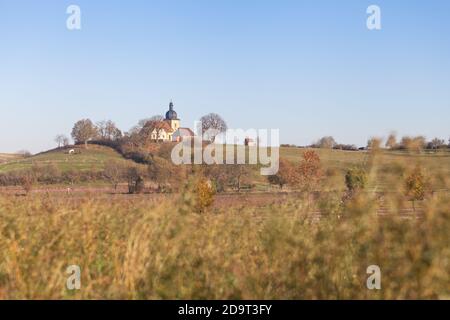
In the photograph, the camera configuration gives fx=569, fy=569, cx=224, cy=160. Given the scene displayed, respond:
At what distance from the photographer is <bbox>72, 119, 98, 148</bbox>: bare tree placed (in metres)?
95.9

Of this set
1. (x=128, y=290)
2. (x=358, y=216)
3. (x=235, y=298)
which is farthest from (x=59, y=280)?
(x=358, y=216)

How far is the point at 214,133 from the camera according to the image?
3214 inches

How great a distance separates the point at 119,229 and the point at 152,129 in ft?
251

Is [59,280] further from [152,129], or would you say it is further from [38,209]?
[152,129]

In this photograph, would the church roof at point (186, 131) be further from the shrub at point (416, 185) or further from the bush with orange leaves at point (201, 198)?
the shrub at point (416, 185)

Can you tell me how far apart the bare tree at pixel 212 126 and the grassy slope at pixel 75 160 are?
42.1ft

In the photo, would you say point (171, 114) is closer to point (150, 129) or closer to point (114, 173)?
point (150, 129)

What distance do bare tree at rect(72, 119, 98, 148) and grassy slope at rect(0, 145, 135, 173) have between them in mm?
2419

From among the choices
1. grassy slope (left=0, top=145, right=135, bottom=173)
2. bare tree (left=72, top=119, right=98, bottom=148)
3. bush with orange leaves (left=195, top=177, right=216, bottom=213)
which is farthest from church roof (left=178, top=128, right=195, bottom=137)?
bush with orange leaves (left=195, top=177, right=216, bottom=213)

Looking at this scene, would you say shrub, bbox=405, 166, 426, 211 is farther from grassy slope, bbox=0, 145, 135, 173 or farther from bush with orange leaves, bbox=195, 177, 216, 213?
grassy slope, bbox=0, 145, 135, 173

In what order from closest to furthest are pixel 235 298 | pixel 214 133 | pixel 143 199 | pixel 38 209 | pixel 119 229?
1. pixel 235 298
2. pixel 119 229
3. pixel 38 209
4. pixel 143 199
5. pixel 214 133

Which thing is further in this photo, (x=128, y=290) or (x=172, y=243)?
(x=172, y=243)

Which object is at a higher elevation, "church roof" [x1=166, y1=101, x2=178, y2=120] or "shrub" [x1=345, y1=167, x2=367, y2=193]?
"church roof" [x1=166, y1=101, x2=178, y2=120]

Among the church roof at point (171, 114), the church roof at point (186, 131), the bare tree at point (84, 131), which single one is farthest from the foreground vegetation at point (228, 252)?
the church roof at point (171, 114)
